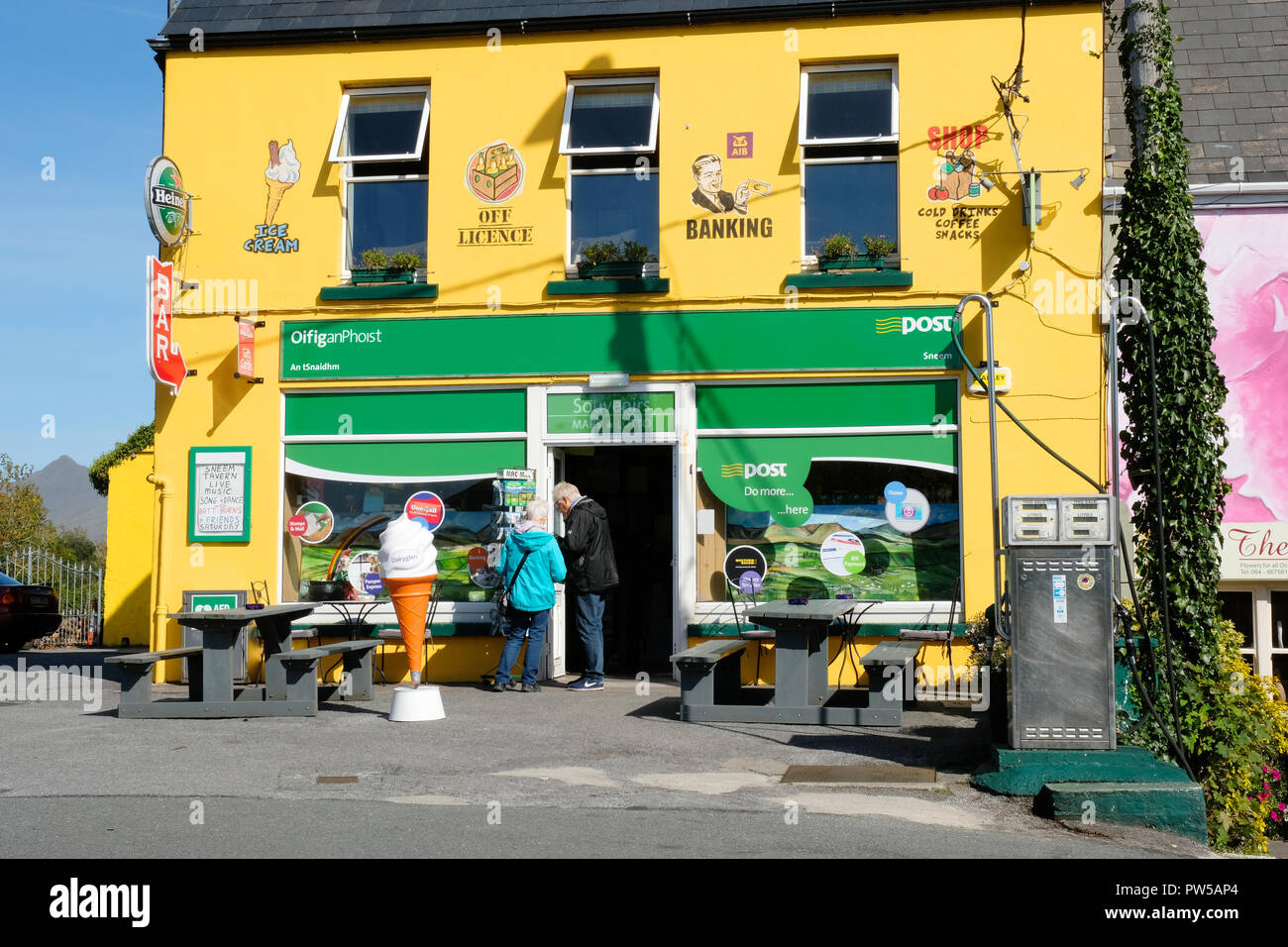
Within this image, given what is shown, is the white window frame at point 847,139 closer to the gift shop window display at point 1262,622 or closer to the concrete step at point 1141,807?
the gift shop window display at point 1262,622

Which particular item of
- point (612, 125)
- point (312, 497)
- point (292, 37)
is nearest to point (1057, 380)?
point (612, 125)

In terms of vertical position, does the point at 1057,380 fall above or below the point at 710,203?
below

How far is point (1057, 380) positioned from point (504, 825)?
26.6ft

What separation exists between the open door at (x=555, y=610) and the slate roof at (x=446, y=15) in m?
4.54

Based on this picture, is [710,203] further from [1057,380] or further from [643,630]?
[643,630]

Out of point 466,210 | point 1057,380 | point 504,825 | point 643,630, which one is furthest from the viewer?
point 643,630

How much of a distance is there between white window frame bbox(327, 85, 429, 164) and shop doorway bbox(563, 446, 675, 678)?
3717 mm

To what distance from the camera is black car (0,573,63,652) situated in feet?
67.3

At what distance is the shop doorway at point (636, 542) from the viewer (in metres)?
14.8

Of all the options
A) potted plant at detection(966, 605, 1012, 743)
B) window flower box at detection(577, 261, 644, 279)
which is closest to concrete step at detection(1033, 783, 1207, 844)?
potted plant at detection(966, 605, 1012, 743)

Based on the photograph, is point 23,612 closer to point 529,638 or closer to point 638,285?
point 529,638

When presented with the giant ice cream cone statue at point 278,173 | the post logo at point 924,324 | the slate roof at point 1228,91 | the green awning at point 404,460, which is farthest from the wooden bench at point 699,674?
the slate roof at point 1228,91

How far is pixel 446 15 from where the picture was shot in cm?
1392

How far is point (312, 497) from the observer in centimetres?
1388
